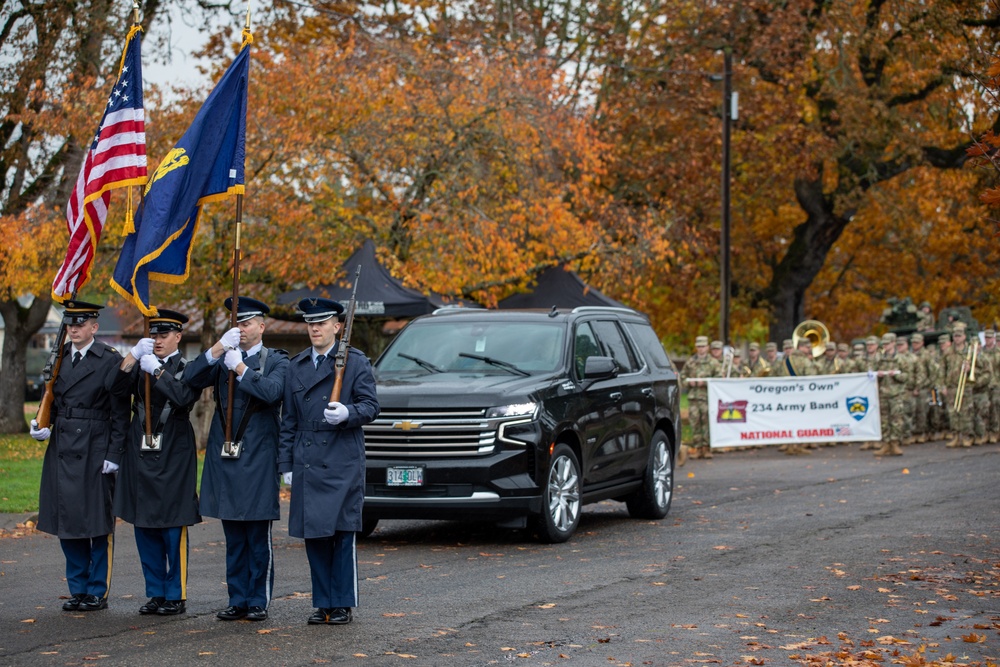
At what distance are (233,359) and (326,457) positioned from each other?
83 cm

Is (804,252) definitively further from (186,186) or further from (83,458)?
(83,458)

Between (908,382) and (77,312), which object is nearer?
(77,312)

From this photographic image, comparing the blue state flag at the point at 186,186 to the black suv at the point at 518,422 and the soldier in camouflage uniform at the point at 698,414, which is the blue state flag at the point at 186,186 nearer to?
the black suv at the point at 518,422

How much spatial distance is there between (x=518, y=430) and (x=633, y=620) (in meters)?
3.67

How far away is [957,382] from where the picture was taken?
27.0 metres

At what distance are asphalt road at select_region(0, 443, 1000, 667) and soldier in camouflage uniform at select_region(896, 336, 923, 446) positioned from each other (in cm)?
Result: 1095

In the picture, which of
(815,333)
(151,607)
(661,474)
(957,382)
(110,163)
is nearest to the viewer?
(151,607)

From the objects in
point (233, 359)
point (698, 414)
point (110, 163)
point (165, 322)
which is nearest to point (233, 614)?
point (233, 359)

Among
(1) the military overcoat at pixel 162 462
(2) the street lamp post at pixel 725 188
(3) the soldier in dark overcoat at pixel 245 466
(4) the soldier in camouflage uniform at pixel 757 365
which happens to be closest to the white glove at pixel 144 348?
(1) the military overcoat at pixel 162 462

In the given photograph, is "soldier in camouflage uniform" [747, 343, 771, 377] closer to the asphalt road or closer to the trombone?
the trombone

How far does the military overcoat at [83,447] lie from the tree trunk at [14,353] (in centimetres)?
1969

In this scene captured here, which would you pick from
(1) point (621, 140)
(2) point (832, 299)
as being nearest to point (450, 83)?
(1) point (621, 140)

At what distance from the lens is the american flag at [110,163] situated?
9.55 m

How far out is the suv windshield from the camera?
13.3 metres
